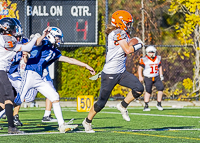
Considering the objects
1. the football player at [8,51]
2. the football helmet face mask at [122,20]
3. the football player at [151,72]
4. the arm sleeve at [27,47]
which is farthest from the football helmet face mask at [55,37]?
the football player at [151,72]

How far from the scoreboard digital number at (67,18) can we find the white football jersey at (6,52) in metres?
7.99

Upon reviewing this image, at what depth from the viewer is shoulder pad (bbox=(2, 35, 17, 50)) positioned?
742 centimetres

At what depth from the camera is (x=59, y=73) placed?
53.8 ft

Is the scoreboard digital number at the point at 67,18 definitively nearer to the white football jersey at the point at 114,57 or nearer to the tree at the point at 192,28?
the tree at the point at 192,28

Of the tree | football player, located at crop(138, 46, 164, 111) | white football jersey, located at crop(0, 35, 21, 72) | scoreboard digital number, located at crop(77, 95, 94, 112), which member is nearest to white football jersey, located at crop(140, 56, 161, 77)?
football player, located at crop(138, 46, 164, 111)

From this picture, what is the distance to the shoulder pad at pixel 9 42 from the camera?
7422 millimetres

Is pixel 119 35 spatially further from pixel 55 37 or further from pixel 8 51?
pixel 8 51

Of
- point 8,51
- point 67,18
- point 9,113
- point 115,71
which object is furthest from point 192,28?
point 9,113

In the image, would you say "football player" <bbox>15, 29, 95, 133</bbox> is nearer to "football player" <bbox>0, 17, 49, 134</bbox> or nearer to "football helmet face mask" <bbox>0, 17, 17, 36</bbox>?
"football player" <bbox>0, 17, 49, 134</bbox>

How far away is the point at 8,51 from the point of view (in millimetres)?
7605

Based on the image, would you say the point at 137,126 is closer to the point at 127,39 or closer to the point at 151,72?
the point at 127,39

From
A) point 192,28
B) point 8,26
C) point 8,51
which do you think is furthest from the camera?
point 192,28

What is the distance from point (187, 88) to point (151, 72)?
107 inches

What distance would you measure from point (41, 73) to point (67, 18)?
7667 millimetres
